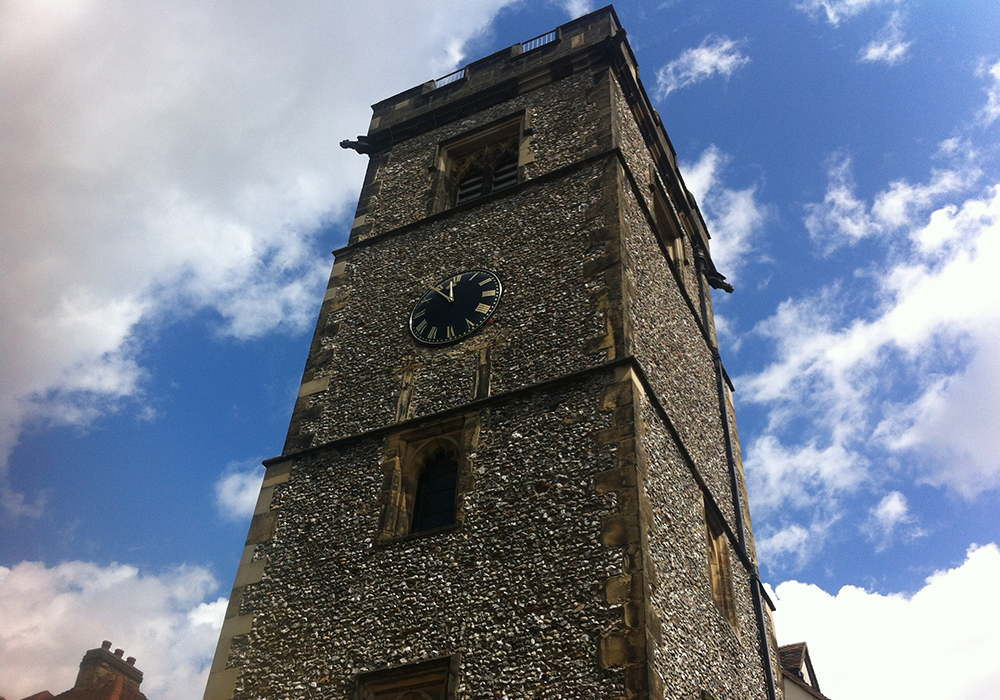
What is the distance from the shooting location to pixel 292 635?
8.56m

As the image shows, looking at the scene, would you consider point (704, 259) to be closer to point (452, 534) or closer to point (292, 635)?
point (452, 534)

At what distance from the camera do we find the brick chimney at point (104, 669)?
17163 mm

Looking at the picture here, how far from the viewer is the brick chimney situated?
17163 millimetres

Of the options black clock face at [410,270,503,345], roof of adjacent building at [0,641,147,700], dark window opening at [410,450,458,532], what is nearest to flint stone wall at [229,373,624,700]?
dark window opening at [410,450,458,532]

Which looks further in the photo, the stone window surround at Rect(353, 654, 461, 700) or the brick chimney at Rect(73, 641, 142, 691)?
the brick chimney at Rect(73, 641, 142, 691)

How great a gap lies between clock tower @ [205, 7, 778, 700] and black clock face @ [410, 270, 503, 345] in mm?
31

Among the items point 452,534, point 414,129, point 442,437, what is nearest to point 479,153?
point 414,129

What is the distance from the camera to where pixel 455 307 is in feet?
36.6

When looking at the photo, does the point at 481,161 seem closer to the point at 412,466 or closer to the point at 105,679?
the point at 412,466

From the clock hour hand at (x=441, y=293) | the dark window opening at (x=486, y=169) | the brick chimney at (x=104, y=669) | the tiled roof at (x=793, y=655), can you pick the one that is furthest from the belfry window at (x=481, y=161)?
the brick chimney at (x=104, y=669)

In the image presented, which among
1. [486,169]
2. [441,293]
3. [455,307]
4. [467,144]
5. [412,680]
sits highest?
[467,144]

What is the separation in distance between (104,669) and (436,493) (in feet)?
37.2

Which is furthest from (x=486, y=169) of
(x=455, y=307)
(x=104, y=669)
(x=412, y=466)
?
(x=104, y=669)

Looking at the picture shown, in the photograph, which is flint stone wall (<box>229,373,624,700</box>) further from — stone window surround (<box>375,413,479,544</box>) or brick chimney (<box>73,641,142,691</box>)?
brick chimney (<box>73,641,142,691</box>)
